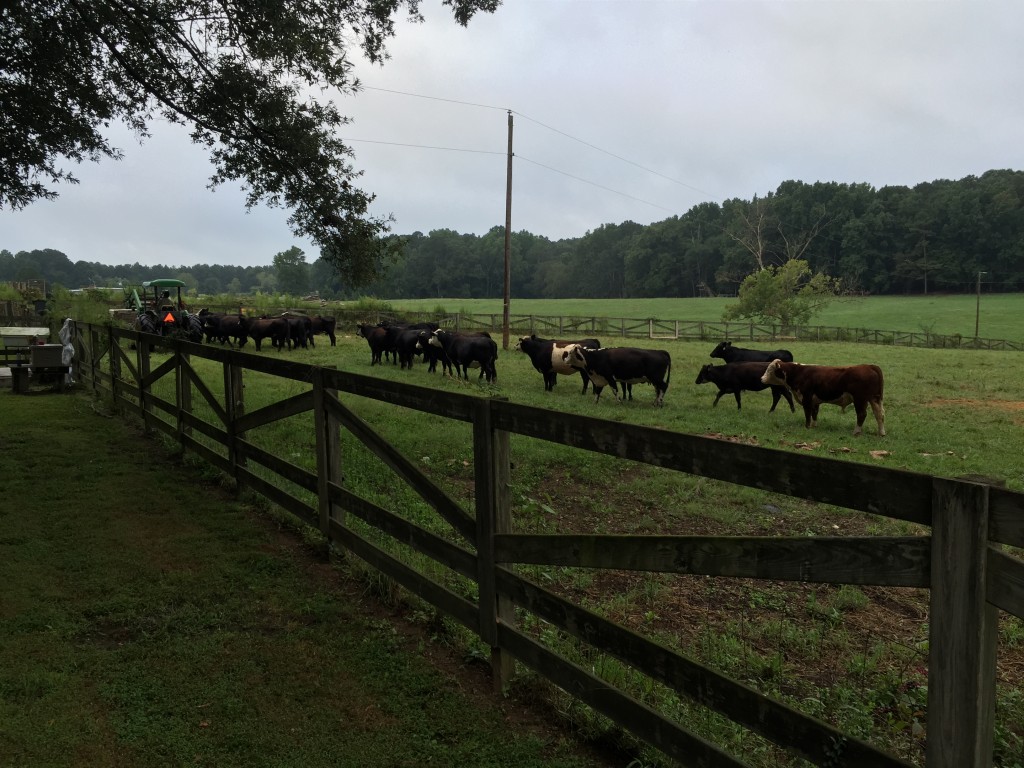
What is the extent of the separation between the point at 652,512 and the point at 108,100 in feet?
34.3

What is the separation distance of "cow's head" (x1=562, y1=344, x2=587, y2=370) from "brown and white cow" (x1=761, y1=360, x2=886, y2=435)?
180 inches

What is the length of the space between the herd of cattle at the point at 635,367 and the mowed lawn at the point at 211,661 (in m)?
10.1

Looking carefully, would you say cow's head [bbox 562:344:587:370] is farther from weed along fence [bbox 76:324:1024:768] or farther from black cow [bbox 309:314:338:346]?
black cow [bbox 309:314:338:346]

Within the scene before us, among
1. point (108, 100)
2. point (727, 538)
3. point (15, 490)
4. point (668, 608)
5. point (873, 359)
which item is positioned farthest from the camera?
point (873, 359)

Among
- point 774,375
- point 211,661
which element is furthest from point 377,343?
point 211,661

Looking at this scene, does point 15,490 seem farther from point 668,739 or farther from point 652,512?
point 668,739

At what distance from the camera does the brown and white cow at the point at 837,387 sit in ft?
40.7

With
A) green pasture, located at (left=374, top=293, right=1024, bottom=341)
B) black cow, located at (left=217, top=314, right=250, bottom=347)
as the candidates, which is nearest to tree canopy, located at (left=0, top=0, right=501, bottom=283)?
black cow, located at (left=217, top=314, right=250, bottom=347)

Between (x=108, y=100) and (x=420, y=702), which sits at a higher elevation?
(x=108, y=100)

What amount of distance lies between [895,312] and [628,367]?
6363 centimetres

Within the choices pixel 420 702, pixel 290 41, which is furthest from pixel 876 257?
pixel 420 702

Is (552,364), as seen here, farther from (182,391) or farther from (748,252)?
(748,252)

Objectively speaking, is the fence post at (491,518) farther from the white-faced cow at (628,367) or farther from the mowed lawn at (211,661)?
the white-faced cow at (628,367)

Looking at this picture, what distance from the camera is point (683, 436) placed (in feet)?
8.59
